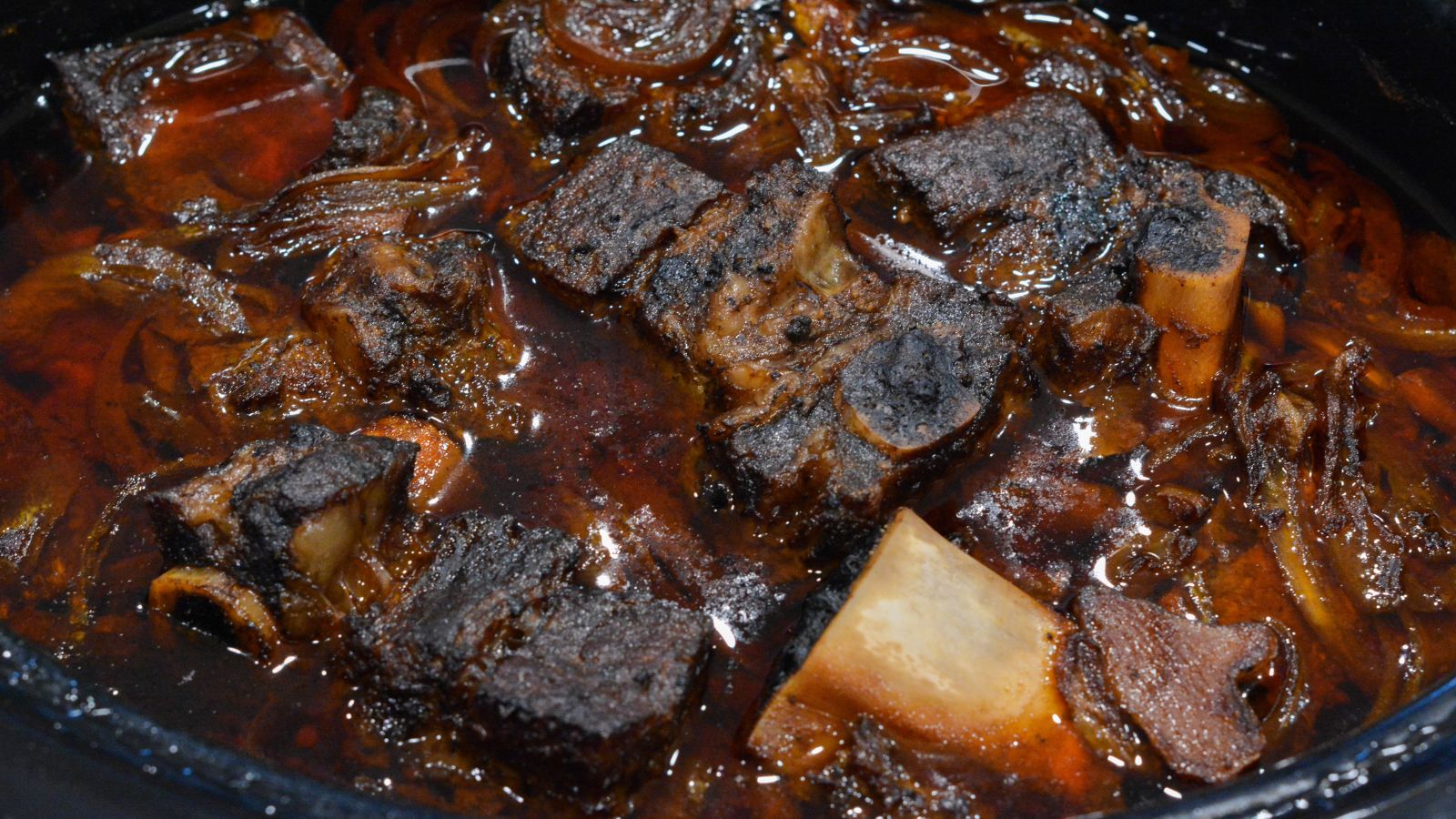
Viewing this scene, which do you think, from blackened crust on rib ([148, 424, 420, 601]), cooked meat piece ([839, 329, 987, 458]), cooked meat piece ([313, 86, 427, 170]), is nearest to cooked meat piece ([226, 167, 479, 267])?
cooked meat piece ([313, 86, 427, 170])

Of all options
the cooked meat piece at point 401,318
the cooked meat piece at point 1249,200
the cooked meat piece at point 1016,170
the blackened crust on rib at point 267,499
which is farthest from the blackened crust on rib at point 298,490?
the cooked meat piece at point 1249,200

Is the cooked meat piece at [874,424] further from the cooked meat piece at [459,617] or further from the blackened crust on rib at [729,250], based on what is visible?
the cooked meat piece at [459,617]

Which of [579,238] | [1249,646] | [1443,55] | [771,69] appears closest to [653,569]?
[579,238]

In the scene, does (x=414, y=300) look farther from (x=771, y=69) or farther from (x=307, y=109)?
(x=771, y=69)

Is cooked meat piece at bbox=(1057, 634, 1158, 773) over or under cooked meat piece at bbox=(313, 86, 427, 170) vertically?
under

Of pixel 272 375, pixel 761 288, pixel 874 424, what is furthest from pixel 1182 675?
pixel 272 375

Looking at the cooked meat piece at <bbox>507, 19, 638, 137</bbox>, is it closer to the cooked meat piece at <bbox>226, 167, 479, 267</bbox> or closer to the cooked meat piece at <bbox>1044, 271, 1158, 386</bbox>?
the cooked meat piece at <bbox>226, 167, 479, 267</bbox>
